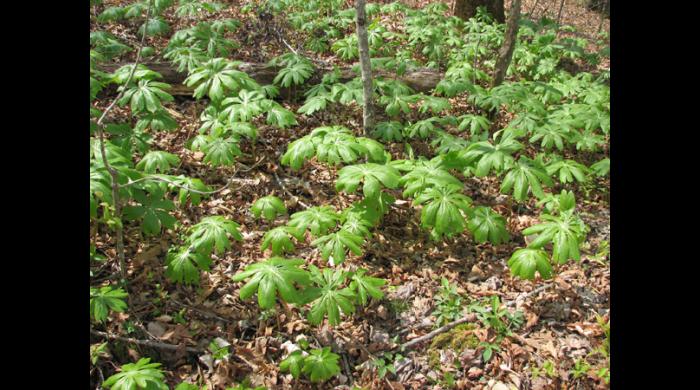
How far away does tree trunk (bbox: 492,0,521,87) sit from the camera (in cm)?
521

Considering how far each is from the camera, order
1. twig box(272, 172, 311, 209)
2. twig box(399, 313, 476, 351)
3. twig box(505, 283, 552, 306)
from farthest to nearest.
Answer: twig box(272, 172, 311, 209) → twig box(505, 283, 552, 306) → twig box(399, 313, 476, 351)

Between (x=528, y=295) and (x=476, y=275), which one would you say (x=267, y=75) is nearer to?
(x=476, y=275)

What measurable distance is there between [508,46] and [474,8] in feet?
8.90

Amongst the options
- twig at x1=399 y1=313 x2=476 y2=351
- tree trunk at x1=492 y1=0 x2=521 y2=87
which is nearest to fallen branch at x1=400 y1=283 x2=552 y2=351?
twig at x1=399 y1=313 x2=476 y2=351

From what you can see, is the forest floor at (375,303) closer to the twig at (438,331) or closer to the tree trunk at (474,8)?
the twig at (438,331)

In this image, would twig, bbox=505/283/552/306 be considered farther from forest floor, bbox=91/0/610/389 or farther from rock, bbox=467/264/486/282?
rock, bbox=467/264/486/282

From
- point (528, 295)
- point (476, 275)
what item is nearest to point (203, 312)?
point (476, 275)

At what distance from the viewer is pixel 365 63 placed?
431 centimetres

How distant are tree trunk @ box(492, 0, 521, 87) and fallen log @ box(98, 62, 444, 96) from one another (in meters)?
0.73

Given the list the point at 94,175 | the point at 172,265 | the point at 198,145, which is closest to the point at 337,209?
the point at 198,145
